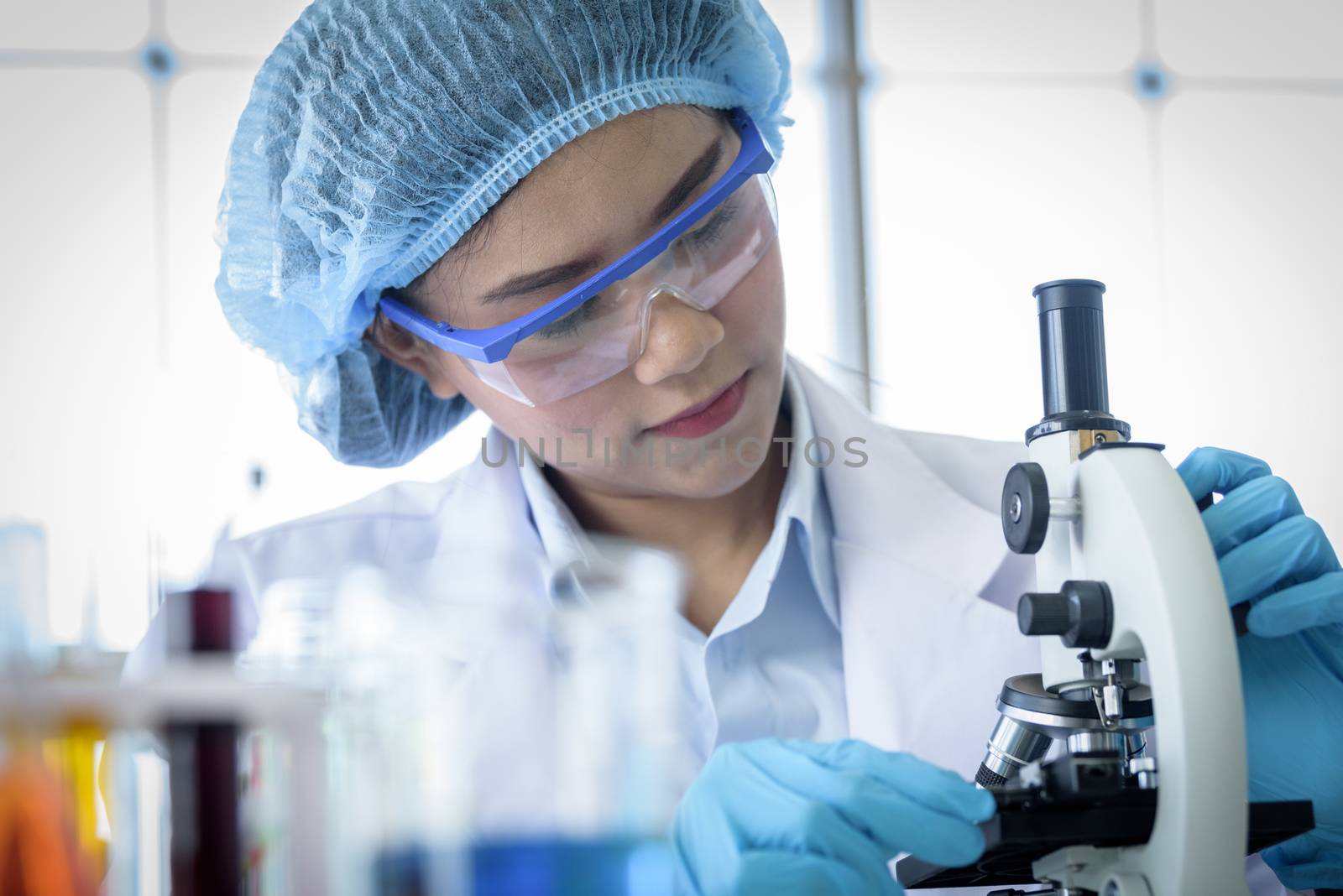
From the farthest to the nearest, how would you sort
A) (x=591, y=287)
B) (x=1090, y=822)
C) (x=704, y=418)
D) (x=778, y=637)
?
(x=778, y=637) < (x=704, y=418) < (x=591, y=287) < (x=1090, y=822)

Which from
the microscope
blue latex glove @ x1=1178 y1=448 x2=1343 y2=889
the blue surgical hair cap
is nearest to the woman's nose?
the blue surgical hair cap

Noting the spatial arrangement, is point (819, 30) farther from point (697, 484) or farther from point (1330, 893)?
point (1330, 893)

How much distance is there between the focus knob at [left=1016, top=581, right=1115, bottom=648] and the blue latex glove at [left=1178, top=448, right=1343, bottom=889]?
0.26 m

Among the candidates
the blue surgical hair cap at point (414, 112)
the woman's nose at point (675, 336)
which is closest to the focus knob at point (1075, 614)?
the woman's nose at point (675, 336)

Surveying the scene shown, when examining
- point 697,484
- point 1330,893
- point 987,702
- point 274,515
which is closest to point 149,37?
point 274,515

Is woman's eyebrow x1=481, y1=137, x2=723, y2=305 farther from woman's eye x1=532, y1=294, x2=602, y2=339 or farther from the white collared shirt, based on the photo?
the white collared shirt

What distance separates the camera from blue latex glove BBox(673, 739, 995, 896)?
0.80m

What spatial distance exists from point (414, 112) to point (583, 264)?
0.23 m

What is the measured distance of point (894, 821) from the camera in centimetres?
81

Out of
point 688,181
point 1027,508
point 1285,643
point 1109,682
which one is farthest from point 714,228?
point 1285,643

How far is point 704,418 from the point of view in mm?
1146

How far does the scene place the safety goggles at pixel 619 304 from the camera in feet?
3.40

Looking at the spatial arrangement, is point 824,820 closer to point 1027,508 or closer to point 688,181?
point 1027,508

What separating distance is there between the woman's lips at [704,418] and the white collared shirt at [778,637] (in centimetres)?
18
